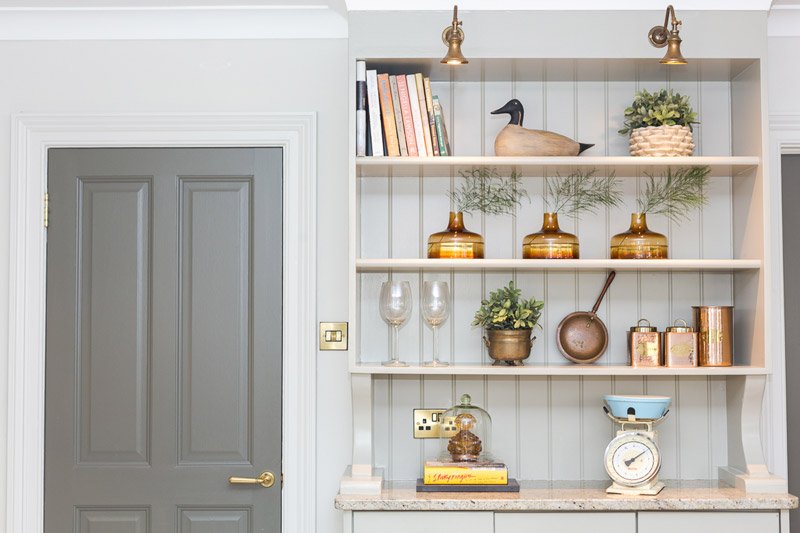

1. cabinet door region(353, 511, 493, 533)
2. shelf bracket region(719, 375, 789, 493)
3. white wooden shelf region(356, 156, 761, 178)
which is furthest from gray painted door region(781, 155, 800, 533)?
cabinet door region(353, 511, 493, 533)

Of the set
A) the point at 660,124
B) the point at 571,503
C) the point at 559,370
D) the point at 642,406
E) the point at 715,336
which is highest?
the point at 660,124

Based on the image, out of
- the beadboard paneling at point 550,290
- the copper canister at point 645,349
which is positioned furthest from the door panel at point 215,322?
the copper canister at point 645,349

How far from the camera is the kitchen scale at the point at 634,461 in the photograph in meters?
2.76

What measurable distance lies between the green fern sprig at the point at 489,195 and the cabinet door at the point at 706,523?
1083 millimetres

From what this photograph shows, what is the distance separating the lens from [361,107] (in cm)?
284

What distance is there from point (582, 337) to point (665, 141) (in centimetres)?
68

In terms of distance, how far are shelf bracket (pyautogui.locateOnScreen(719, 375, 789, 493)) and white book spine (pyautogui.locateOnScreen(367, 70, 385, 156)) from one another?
137 cm

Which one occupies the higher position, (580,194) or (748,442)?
(580,194)

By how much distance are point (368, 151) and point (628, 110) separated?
0.86 meters

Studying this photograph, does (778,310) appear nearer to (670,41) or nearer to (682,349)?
(682,349)

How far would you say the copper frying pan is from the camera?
2.96 metres

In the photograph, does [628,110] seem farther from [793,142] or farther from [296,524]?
[296,524]

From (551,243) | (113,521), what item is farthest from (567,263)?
(113,521)

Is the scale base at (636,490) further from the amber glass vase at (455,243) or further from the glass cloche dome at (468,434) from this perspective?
the amber glass vase at (455,243)
